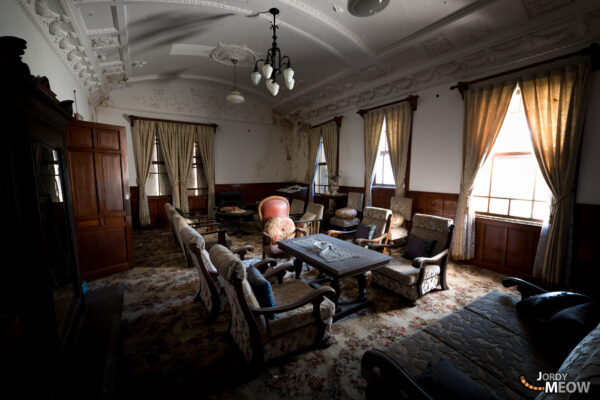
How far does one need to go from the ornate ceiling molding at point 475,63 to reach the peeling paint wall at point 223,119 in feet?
7.93

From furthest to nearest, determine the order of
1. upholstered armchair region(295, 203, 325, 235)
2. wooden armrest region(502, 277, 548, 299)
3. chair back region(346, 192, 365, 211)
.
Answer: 1. chair back region(346, 192, 365, 211)
2. upholstered armchair region(295, 203, 325, 235)
3. wooden armrest region(502, 277, 548, 299)

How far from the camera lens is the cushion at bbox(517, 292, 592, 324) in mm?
1631

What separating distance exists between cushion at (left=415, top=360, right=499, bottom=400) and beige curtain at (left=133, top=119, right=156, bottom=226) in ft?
23.8

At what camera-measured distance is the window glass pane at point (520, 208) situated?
361 cm

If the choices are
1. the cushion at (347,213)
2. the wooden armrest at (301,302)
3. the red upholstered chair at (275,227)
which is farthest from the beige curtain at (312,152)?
the wooden armrest at (301,302)

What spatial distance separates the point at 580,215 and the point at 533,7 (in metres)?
2.59

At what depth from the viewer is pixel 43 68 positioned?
2895 millimetres

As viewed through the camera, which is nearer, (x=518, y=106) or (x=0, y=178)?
(x=0, y=178)

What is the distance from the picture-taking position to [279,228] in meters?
3.74

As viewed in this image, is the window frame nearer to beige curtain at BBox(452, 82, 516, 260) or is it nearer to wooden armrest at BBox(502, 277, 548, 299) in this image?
beige curtain at BBox(452, 82, 516, 260)

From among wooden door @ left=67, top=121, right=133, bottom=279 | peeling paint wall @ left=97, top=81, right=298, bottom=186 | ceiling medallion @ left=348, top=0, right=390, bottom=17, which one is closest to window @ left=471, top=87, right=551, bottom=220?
ceiling medallion @ left=348, top=0, right=390, bottom=17

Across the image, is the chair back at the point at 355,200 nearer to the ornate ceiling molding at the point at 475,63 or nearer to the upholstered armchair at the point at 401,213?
the upholstered armchair at the point at 401,213

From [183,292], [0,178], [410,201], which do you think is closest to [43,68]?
[183,292]

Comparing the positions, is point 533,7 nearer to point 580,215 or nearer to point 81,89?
point 580,215
